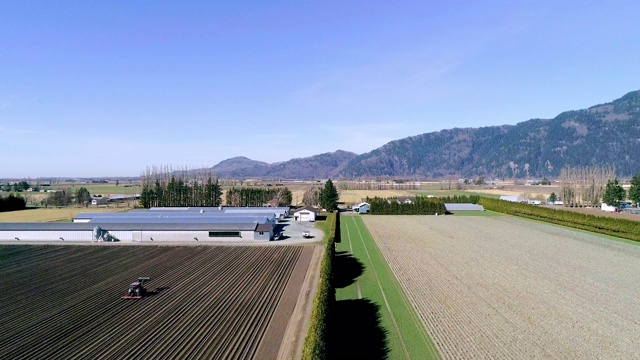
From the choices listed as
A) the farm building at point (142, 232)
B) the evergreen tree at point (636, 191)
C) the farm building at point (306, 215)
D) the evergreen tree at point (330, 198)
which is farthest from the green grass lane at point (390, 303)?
the evergreen tree at point (636, 191)

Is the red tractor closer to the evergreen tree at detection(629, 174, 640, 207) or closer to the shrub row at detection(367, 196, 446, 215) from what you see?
the shrub row at detection(367, 196, 446, 215)

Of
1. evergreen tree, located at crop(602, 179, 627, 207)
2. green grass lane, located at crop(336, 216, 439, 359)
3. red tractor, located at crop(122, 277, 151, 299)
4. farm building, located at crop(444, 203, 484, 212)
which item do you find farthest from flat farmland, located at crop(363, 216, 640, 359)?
evergreen tree, located at crop(602, 179, 627, 207)

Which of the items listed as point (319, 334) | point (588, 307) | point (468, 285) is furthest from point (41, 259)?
point (588, 307)

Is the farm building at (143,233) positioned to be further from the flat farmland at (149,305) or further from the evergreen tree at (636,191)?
the evergreen tree at (636,191)

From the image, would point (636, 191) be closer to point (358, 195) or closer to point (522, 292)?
point (358, 195)

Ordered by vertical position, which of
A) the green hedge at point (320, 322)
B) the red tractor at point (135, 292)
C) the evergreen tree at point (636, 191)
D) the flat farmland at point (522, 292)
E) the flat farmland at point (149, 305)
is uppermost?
the evergreen tree at point (636, 191)

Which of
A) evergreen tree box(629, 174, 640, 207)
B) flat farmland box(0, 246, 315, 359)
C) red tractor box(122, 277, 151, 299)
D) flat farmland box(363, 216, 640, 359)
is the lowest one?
flat farmland box(363, 216, 640, 359)

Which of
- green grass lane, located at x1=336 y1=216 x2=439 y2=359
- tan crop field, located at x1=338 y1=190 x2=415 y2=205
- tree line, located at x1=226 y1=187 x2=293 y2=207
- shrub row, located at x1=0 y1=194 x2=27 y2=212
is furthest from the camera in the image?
tan crop field, located at x1=338 y1=190 x2=415 y2=205
